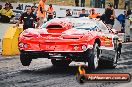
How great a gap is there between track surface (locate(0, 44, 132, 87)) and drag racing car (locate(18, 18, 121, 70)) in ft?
1.34

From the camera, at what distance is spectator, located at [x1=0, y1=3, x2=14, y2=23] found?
3030cm

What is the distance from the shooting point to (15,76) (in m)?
10.6

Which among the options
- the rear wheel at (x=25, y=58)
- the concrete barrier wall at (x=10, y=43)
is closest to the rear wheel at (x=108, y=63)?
the rear wheel at (x=25, y=58)

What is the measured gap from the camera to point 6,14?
101 feet

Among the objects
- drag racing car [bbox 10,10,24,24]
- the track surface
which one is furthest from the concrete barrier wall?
drag racing car [bbox 10,10,24,24]

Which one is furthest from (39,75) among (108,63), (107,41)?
(108,63)

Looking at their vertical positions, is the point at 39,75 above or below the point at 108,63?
above

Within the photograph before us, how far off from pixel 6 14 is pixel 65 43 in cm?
1978

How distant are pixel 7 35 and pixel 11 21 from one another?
46.3 ft

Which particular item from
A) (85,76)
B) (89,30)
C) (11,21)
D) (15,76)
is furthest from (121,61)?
(11,21)

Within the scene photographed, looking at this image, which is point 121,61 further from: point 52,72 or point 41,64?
point 52,72

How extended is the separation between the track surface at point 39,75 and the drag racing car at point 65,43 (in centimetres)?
41

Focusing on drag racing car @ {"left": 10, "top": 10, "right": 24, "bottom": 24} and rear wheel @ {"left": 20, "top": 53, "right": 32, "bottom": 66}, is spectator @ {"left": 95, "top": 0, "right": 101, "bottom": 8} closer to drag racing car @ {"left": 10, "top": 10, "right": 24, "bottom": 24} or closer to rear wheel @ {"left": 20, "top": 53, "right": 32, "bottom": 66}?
drag racing car @ {"left": 10, "top": 10, "right": 24, "bottom": 24}

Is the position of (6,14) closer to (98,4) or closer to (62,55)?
(98,4)
